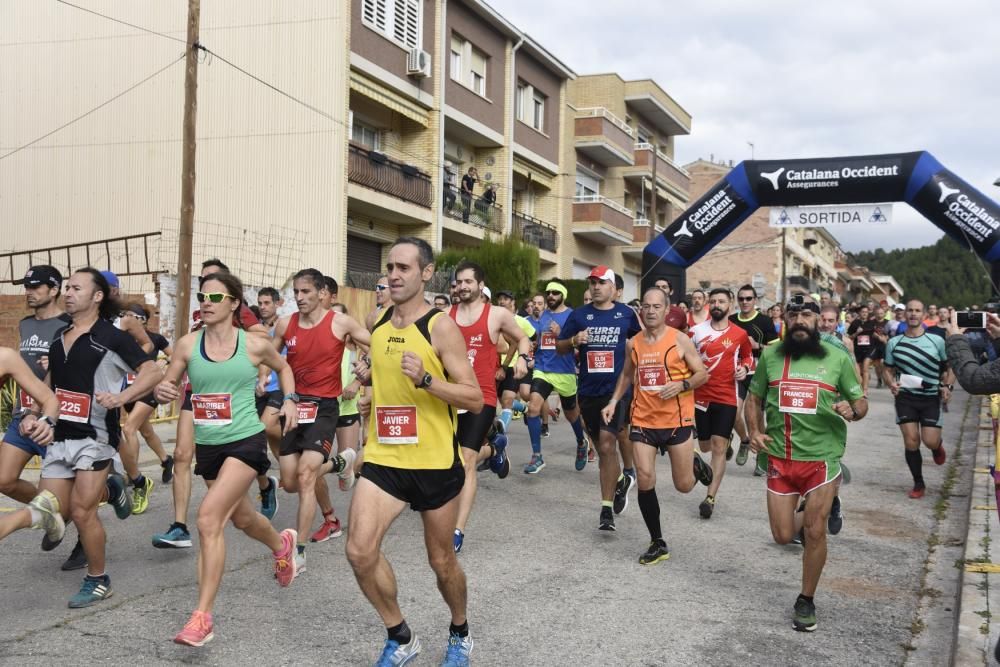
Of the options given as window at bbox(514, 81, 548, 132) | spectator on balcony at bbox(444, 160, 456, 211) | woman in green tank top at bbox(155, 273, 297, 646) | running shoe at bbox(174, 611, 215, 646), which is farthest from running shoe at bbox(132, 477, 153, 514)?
window at bbox(514, 81, 548, 132)

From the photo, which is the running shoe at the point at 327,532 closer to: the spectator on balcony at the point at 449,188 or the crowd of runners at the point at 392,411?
the crowd of runners at the point at 392,411

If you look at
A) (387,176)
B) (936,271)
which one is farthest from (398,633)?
(936,271)

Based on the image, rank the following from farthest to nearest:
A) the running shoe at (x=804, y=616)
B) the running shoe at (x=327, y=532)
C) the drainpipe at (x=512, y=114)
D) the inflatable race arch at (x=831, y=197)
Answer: the drainpipe at (x=512, y=114) < the inflatable race arch at (x=831, y=197) < the running shoe at (x=327, y=532) < the running shoe at (x=804, y=616)

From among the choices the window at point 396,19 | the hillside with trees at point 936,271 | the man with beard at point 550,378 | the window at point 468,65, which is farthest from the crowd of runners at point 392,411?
the hillside with trees at point 936,271

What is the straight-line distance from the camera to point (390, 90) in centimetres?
2316

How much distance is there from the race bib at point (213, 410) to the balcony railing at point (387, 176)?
17.2 meters

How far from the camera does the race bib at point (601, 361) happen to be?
785 cm

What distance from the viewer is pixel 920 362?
29.7 feet

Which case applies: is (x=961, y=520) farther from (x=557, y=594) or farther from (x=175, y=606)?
(x=175, y=606)

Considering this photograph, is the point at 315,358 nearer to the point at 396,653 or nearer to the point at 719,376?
the point at 396,653

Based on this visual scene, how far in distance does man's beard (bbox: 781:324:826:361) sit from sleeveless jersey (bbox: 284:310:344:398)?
319 centimetres

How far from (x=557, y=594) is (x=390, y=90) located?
1942 cm

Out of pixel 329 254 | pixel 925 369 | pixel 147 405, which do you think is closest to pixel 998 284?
pixel 925 369

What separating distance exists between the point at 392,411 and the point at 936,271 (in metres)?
143
